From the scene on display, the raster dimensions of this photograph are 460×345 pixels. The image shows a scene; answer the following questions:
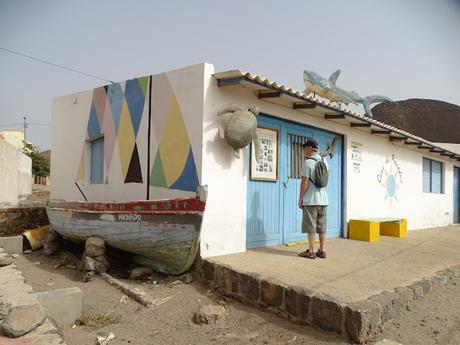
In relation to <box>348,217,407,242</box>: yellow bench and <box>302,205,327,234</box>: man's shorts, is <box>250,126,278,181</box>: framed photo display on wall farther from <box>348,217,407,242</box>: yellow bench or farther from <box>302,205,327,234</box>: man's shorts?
<box>348,217,407,242</box>: yellow bench

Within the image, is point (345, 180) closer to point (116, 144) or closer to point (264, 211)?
point (264, 211)

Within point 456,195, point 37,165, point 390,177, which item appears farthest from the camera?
point 37,165

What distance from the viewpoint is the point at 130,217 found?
5.24 m

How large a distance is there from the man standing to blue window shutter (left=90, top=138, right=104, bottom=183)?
4.57m

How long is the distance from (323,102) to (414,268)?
3.15m

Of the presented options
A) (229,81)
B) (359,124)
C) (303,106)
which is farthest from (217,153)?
(359,124)

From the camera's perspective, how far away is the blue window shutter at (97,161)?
782 centimetres

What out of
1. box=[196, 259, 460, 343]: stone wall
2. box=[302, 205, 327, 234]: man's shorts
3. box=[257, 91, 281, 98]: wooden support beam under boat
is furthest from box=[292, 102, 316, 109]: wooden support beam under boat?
box=[196, 259, 460, 343]: stone wall

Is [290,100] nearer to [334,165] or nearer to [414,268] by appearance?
[334,165]

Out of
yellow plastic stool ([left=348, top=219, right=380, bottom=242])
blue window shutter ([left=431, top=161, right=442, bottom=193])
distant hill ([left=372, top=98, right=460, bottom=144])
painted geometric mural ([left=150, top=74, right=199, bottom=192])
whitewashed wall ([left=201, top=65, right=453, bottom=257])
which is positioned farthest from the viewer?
distant hill ([left=372, top=98, right=460, bottom=144])

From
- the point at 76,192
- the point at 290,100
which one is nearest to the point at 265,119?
the point at 290,100

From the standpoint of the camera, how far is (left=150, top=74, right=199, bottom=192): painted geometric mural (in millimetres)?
5438

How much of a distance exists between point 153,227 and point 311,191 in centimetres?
232

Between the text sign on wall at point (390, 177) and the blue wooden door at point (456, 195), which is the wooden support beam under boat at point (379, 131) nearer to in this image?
the text sign on wall at point (390, 177)
